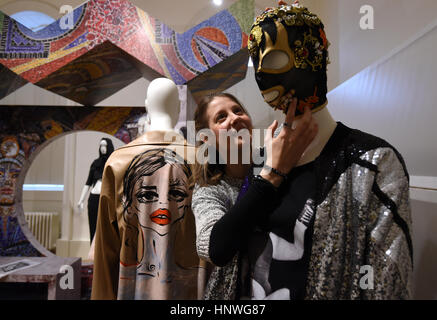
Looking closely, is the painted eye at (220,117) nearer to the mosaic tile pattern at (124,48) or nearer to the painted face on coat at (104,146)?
the mosaic tile pattern at (124,48)

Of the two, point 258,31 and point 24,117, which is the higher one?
point 24,117

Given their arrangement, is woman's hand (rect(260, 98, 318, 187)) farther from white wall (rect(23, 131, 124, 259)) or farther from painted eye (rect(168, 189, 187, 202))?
white wall (rect(23, 131, 124, 259))

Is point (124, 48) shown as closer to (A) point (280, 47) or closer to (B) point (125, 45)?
(B) point (125, 45)

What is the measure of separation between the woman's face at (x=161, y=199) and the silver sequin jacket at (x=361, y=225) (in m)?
0.48

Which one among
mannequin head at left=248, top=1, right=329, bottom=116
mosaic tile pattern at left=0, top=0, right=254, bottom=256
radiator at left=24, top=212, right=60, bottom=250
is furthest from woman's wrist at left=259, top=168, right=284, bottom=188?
radiator at left=24, top=212, right=60, bottom=250

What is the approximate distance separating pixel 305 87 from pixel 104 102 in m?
1.82

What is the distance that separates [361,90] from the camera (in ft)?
3.81

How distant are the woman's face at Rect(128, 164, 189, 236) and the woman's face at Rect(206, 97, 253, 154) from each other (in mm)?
351

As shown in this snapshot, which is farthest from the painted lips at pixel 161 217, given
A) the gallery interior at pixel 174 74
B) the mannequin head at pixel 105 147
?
the mannequin head at pixel 105 147

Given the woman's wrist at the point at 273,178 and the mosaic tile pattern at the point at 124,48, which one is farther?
the mosaic tile pattern at the point at 124,48

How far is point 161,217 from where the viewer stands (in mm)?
1136

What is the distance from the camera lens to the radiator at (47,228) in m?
3.77
